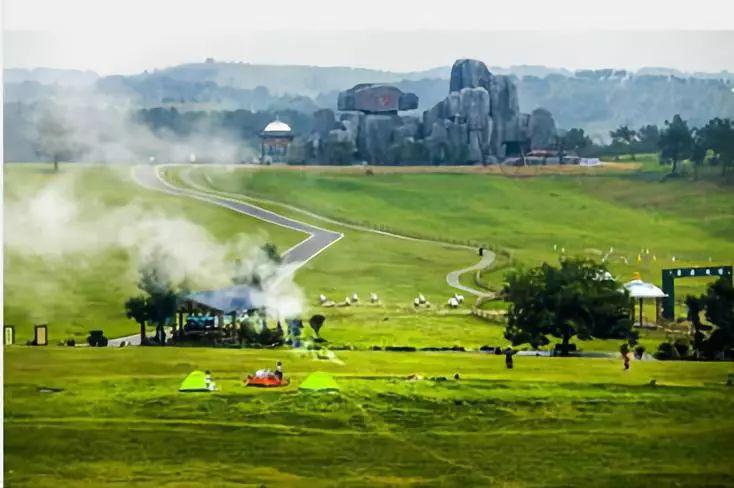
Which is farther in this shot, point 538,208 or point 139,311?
point 538,208

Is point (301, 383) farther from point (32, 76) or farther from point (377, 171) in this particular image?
point (32, 76)

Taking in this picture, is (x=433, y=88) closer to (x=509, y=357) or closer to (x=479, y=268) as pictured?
(x=479, y=268)

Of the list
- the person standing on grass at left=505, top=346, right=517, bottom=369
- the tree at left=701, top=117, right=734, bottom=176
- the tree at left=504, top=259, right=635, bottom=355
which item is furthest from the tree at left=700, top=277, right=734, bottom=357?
the person standing on grass at left=505, top=346, right=517, bottom=369

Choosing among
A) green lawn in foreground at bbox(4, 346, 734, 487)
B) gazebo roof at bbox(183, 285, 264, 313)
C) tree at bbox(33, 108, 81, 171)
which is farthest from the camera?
gazebo roof at bbox(183, 285, 264, 313)

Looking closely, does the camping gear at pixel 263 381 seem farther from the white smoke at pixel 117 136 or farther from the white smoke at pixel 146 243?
the white smoke at pixel 117 136

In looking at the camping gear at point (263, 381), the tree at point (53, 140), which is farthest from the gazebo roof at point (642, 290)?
the tree at point (53, 140)

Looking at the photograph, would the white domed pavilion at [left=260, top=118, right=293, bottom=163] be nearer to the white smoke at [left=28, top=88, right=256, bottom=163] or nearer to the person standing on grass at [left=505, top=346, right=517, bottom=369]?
the white smoke at [left=28, top=88, right=256, bottom=163]

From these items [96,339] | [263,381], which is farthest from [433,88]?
[96,339]
